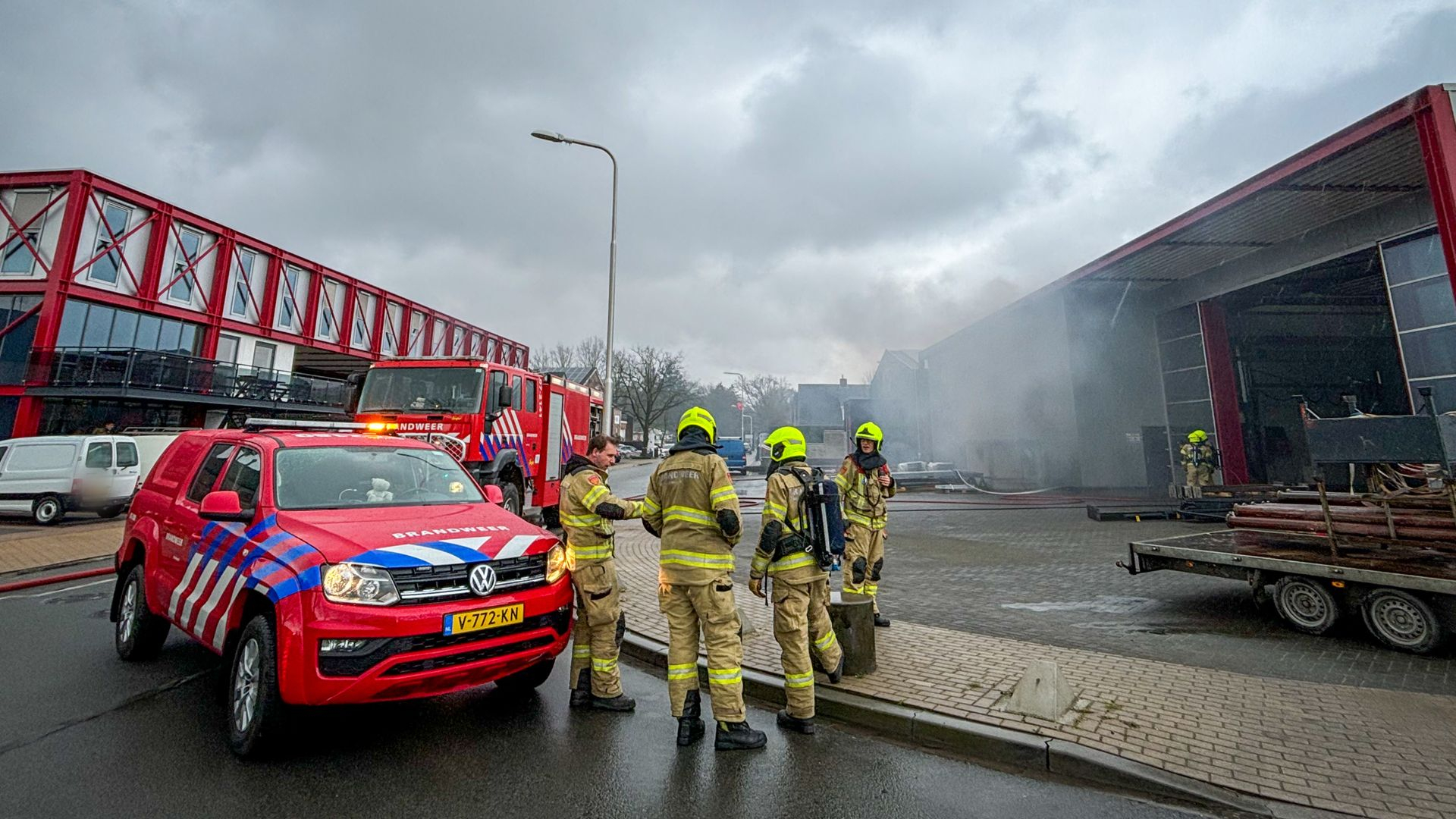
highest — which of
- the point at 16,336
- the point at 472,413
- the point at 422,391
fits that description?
the point at 16,336

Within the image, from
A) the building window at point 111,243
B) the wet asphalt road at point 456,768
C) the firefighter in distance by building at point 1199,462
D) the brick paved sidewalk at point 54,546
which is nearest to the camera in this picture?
the wet asphalt road at point 456,768

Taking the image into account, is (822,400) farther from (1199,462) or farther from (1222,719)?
(1222,719)

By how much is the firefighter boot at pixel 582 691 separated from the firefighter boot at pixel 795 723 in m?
1.23

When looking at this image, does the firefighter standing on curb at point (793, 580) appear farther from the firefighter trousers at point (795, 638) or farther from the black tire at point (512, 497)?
the black tire at point (512, 497)

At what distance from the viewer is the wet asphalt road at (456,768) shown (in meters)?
2.79

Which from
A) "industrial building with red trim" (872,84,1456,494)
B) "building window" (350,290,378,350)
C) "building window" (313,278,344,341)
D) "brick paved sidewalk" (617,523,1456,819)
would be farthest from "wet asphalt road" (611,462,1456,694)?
"building window" (350,290,378,350)

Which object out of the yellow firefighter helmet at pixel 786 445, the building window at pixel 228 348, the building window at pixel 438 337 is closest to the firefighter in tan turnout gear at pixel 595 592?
the yellow firefighter helmet at pixel 786 445

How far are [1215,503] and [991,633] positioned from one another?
33.6 feet

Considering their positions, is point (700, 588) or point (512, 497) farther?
point (512, 497)

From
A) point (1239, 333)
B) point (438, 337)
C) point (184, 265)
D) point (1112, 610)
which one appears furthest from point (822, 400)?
point (1112, 610)

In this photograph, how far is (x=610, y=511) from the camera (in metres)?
3.85

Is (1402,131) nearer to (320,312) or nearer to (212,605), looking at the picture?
(212,605)

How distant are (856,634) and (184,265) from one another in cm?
2902

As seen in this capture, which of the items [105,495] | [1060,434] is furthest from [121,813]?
[1060,434]
